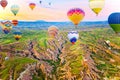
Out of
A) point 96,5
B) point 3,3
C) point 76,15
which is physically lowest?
point 76,15

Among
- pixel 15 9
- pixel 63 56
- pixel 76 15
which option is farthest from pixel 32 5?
pixel 63 56

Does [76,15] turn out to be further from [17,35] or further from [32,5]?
[17,35]

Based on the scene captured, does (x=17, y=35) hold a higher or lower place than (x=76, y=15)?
lower

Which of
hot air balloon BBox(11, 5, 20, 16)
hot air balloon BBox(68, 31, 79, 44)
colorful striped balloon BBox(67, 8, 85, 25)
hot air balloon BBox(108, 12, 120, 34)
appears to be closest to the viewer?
hot air balloon BBox(108, 12, 120, 34)

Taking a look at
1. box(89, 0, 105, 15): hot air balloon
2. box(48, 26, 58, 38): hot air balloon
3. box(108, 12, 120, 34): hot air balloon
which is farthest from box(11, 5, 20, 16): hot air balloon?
box(108, 12, 120, 34): hot air balloon

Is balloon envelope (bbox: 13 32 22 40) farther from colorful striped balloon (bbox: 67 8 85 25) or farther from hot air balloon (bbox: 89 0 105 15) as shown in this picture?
hot air balloon (bbox: 89 0 105 15)

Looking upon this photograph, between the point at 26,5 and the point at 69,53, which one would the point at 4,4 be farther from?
the point at 69,53

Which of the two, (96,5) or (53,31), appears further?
(53,31)

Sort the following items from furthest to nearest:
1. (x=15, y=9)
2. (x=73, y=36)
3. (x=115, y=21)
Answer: (x=15, y=9) < (x=73, y=36) < (x=115, y=21)
